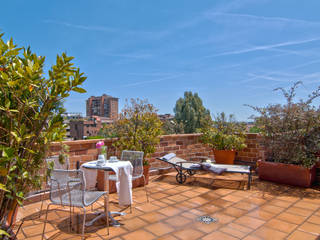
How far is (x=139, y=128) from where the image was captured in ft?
15.9

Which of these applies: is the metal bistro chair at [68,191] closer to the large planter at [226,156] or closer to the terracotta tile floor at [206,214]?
the terracotta tile floor at [206,214]


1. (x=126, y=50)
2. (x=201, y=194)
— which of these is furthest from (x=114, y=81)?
(x=201, y=194)

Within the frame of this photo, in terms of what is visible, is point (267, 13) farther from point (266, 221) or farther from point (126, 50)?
point (126, 50)

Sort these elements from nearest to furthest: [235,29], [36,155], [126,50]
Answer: [36,155], [235,29], [126,50]

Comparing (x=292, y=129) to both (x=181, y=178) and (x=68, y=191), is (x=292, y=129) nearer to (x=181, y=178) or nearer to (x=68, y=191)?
(x=181, y=178)

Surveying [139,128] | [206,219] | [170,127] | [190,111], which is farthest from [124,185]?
[190,111]

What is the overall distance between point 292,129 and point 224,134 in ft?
5.44

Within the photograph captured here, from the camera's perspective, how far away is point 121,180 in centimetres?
322

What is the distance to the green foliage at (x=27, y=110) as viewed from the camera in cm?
130

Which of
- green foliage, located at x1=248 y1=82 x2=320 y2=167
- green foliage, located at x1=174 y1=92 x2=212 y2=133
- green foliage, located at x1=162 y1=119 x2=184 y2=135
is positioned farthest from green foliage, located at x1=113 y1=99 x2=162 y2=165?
green foliage, located at x1=174 y1=92 x2=212 y2=133

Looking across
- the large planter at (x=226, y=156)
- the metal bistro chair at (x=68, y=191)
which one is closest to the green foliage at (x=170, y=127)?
the large planter at (x=226, y=156)

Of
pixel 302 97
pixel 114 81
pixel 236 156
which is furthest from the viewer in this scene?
pixel 114 81

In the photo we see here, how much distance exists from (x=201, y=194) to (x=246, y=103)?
243 cm

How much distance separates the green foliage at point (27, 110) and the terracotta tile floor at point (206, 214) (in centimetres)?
156
